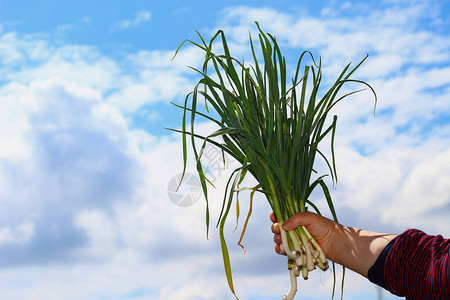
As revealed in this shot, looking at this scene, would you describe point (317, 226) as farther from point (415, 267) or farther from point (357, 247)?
point (415, 267)

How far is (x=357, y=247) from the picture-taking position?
5.94 feet

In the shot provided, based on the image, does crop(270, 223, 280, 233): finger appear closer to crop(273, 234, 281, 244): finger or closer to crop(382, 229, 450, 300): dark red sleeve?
crop(273, 234, 281, 244): finger

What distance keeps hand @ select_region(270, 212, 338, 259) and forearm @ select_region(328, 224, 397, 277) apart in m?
0.01

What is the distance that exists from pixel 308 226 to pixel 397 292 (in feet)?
1.30

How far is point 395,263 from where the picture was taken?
168cm

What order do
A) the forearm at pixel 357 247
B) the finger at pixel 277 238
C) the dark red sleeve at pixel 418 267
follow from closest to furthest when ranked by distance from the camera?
the dark red sleeve at pixel 418 267
the forearm at pixel 357 247
the finger at pixel 277 238

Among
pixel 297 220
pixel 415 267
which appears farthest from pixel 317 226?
pixel 415 267

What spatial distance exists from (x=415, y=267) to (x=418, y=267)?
0.5 inches

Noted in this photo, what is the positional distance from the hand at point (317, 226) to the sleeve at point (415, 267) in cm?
20

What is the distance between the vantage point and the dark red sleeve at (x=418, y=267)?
1.52m

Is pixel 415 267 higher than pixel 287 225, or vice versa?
pixel 287 225

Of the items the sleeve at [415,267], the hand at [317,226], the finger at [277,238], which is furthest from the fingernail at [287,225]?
the sleeve at [415,267]

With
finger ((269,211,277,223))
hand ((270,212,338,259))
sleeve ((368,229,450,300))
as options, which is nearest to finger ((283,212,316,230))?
hand ((270,212,338,259))

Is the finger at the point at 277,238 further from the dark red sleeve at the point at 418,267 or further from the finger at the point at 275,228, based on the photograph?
the dark red sleeve at the point at 418,267
